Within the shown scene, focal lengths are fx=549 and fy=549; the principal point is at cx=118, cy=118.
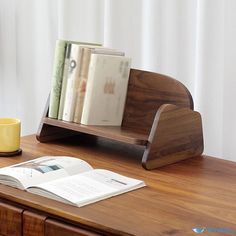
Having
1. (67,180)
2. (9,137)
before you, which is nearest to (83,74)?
(9,137)

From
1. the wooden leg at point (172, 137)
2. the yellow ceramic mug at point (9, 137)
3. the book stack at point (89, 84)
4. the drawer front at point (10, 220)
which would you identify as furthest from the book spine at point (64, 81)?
the drawer front at point (10, 220)

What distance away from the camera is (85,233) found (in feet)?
3.47

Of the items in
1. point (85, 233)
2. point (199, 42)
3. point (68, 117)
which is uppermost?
point (199, 42)

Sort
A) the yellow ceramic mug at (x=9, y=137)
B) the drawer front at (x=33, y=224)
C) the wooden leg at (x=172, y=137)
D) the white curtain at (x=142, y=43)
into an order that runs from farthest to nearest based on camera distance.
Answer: the white curtain at (x=142, y=43) → the yellow ceramic mug at (x=9, y=137) → the wooden leg at (x=172, y=137) → the drawer front at (x=33, y=224)

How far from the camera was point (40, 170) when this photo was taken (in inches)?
50.4

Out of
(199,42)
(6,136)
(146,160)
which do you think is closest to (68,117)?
(6,136)

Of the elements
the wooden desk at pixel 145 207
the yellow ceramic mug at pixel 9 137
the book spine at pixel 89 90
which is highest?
the book spine at pixel 89 90

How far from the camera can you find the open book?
45.2 inches

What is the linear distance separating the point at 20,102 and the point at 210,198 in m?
1.28

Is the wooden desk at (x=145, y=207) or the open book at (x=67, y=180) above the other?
the open book at (x=67, y=180)

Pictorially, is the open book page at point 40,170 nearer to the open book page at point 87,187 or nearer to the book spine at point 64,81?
the open book page at point 87,187

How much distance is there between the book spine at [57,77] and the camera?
5.07 ft

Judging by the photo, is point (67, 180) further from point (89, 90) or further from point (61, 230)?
point (89, 90)

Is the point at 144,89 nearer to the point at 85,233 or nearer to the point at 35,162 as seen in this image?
the point at 35,162
